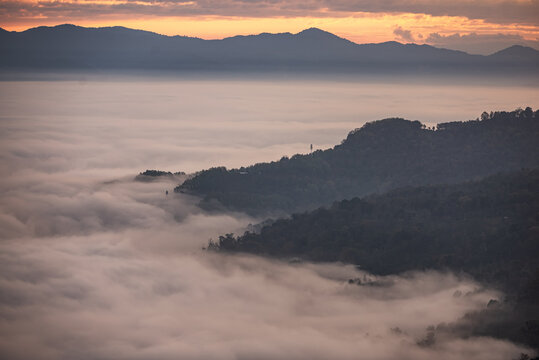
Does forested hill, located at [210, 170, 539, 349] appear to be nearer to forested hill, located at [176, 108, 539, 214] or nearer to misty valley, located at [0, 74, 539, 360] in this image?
misty valley, located at [0, 74, 539, 360]

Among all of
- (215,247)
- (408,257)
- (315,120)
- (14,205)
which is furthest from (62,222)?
(315,120)

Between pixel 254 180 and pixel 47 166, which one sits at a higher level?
pixel 254 180

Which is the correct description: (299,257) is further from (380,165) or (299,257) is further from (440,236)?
(380,165)

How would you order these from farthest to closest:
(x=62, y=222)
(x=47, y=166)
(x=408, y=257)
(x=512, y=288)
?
(x=47, y=166)
(x=62, y=222)
(x=408, y=257)
(x=512, y=288)

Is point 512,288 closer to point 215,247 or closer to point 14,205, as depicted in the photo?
point 215,247

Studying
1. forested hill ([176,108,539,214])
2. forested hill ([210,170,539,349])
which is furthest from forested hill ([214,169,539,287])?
forested hill ([176,108,539,214])

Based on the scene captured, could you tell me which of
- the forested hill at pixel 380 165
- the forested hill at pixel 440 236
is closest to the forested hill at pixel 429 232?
the forested hill at pixel 440 236
